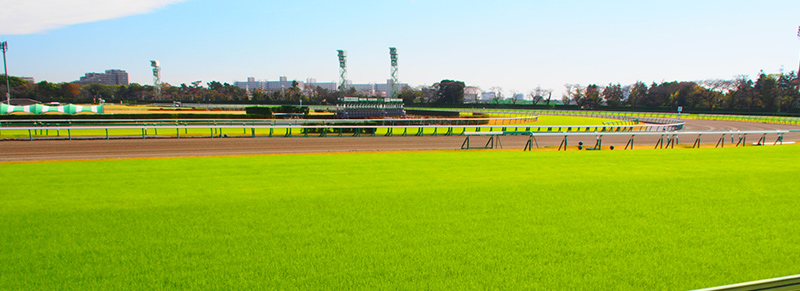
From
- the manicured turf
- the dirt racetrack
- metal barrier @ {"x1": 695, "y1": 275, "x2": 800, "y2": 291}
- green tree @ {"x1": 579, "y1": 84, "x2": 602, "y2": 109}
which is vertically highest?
green tree @ {"x1": 579, "y1": 84, "x2": 602, "y2": 109}

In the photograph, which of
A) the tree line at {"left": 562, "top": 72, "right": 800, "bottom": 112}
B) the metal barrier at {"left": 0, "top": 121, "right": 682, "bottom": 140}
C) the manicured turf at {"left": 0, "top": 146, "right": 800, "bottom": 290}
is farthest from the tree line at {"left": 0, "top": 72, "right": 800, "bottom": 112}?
the manicured turf at {"left": 0, "top": 146, "right": 800, "bottom": 290}

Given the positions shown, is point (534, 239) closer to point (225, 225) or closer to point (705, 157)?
point (225, 225)

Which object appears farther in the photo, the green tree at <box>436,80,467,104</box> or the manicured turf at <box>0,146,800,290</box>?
the green tree at <box>436,80,467,104</box>

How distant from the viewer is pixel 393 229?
5.56 meters

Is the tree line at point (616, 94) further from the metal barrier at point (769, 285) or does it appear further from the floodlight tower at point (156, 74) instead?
the metal barrier at point (769, 285)

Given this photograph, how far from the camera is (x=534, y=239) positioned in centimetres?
521

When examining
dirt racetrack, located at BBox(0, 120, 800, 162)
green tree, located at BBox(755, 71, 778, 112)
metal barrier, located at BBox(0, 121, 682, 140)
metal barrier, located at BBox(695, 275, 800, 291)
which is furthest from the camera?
green tree, located at BBox(755, 71, 778, 112)

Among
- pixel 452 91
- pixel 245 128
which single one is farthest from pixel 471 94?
pixel 245 128

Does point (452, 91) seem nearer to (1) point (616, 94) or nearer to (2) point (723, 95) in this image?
(1) point (616, 94)

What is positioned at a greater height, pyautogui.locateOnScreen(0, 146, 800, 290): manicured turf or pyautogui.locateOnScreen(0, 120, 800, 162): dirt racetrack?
pyautogui.locateOnScreen(0, 146, 800, 290): manicured turf

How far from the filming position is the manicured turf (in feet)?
13.9

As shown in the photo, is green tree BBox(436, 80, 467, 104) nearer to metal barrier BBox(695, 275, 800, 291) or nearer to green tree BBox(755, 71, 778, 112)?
green tree BBox(755, 71, 778, 112)

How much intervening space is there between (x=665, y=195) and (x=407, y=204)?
4.37 meters

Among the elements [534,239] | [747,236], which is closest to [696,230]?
[747,236]
